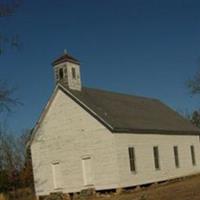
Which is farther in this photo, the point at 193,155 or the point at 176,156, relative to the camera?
the point at 193,155

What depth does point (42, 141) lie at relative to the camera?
35125mm

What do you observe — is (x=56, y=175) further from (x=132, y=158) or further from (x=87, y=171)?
(x=132, y=158)

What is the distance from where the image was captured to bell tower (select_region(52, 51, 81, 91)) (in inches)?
1342

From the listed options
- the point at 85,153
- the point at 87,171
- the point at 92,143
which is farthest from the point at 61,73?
the point at 87,171

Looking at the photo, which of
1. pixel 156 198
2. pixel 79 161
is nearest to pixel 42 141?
pixel 79 161

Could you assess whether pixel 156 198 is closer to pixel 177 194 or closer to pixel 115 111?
pixel 177 194

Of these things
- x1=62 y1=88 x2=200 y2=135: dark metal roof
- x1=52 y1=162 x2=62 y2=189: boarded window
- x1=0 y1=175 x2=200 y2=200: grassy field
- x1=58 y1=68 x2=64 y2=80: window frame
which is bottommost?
x1=0 y1=175 x2=200 y2=200: grassy field

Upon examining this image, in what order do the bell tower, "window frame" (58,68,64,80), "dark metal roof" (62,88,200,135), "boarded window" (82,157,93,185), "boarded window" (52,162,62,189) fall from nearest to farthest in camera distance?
"boarded window" (82,157,93,185) < "dark metal roof" (62,88,200,135) < "boarded window" (52,162,62,189) < the bell tower < "window frame" (58,68,64,80)

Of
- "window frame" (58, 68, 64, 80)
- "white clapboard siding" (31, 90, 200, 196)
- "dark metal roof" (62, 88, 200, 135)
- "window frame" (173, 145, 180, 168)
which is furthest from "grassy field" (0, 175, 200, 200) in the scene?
"window frame" (58, 68, 64, 80)

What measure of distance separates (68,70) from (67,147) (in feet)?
17.5

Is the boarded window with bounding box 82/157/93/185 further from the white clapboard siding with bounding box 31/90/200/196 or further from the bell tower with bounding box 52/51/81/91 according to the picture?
the bell tower with bounding box 52/51/81/91

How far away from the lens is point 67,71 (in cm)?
3416

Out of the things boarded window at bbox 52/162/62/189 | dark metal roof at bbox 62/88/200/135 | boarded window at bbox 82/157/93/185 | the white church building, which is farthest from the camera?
boarded window at bbox 52/162/62/189

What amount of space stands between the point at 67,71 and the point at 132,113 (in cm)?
624
